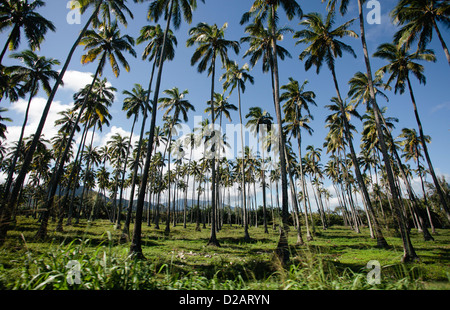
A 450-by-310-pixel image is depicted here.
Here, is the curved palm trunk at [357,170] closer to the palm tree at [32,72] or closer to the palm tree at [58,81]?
the palm tree at [58,81]

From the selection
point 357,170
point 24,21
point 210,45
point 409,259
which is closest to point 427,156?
point 357,170

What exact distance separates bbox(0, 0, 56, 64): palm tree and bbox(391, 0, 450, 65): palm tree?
28.0 m

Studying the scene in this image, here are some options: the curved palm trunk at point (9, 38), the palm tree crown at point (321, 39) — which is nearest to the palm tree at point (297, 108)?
the palm tree crown at point (321, 39)

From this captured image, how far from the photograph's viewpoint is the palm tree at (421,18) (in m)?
12.3

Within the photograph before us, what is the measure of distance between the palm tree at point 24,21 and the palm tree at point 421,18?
28.0m

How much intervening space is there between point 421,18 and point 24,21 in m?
30.8

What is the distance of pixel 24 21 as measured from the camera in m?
15.1

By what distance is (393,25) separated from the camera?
45.6 ft

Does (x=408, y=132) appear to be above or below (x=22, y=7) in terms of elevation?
below
